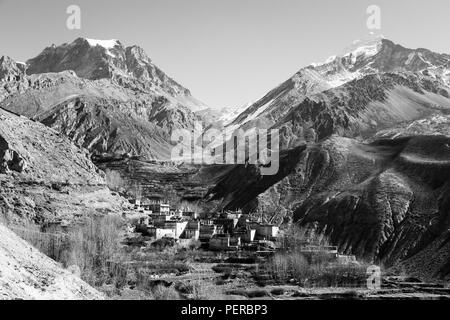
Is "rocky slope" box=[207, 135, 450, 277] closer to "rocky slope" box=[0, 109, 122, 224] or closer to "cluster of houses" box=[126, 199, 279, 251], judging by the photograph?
"cluster of houses" box=[126, 199, 279, 251]

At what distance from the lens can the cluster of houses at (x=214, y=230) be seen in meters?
93.3

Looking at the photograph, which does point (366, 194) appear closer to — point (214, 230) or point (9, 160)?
point (214, 230)

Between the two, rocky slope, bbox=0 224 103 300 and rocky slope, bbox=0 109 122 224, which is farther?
rocky slope, bbox=0 109 122 224

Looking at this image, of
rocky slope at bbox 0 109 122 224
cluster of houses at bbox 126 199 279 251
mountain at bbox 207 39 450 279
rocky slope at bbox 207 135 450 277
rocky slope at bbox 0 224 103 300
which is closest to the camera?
rocky slope at bbox 0 224 103 300

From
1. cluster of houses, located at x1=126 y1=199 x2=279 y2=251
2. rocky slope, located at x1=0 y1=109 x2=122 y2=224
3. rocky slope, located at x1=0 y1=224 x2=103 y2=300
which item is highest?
rocky slope, located at x1=0 y1=109 x2=122 y2=224

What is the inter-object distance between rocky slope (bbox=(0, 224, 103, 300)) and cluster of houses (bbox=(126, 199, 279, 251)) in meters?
53.4

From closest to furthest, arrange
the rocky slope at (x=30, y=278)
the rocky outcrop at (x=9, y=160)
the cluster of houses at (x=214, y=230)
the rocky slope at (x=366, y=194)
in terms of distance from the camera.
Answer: the rocky slope at (x=30, y=278), the cluster of houses at (x=214, y=230), the rocky outcrop at (x=9, y=160), the rocky slope at (x=366, y=194)

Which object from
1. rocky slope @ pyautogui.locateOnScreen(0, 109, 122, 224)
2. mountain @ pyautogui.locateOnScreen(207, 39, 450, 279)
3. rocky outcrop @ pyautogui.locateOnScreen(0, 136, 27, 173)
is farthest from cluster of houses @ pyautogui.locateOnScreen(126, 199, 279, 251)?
rocky outcrop @ pyautogui.locateOnScreen(0, 136, 27, 173)

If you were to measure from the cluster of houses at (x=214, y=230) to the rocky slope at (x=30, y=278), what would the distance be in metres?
53.4

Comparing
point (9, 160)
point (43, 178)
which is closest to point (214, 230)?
point (43, 178)

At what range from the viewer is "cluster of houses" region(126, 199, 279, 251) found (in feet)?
306

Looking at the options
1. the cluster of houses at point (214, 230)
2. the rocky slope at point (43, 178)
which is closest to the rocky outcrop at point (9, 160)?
the rocky slope at point (43, 178)

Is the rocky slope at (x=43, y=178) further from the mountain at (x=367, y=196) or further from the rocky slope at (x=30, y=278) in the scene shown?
the rocky slope at (x=30, y=278)
